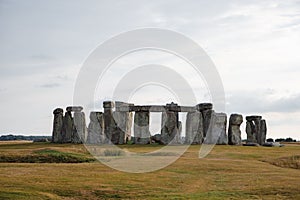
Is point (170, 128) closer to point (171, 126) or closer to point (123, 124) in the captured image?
point (171, 126)

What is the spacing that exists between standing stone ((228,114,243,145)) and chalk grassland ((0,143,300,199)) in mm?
17627

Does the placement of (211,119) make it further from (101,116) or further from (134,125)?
(101,116)

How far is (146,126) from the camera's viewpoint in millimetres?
55344

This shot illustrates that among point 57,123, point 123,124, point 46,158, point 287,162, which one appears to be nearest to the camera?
point 46,158

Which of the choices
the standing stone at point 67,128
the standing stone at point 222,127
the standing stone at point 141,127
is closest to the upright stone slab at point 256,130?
the standing stone at point 222,127

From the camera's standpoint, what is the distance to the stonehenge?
179ft

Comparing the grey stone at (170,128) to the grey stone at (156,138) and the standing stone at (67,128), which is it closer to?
the grey stone at (156,138)

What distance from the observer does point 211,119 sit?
181 ft

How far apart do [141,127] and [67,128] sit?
8601 millimetres

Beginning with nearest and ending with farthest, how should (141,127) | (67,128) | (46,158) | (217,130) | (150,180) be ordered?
(150,180) → (46,158) → (217,130) → (141,127) → (67,128)

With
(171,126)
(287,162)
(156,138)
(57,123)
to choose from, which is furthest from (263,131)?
(57,123)

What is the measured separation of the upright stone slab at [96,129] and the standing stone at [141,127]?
3.74 m

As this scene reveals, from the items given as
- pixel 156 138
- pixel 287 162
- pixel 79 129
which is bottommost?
pixel 287 162

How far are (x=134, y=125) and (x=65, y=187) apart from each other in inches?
1238
